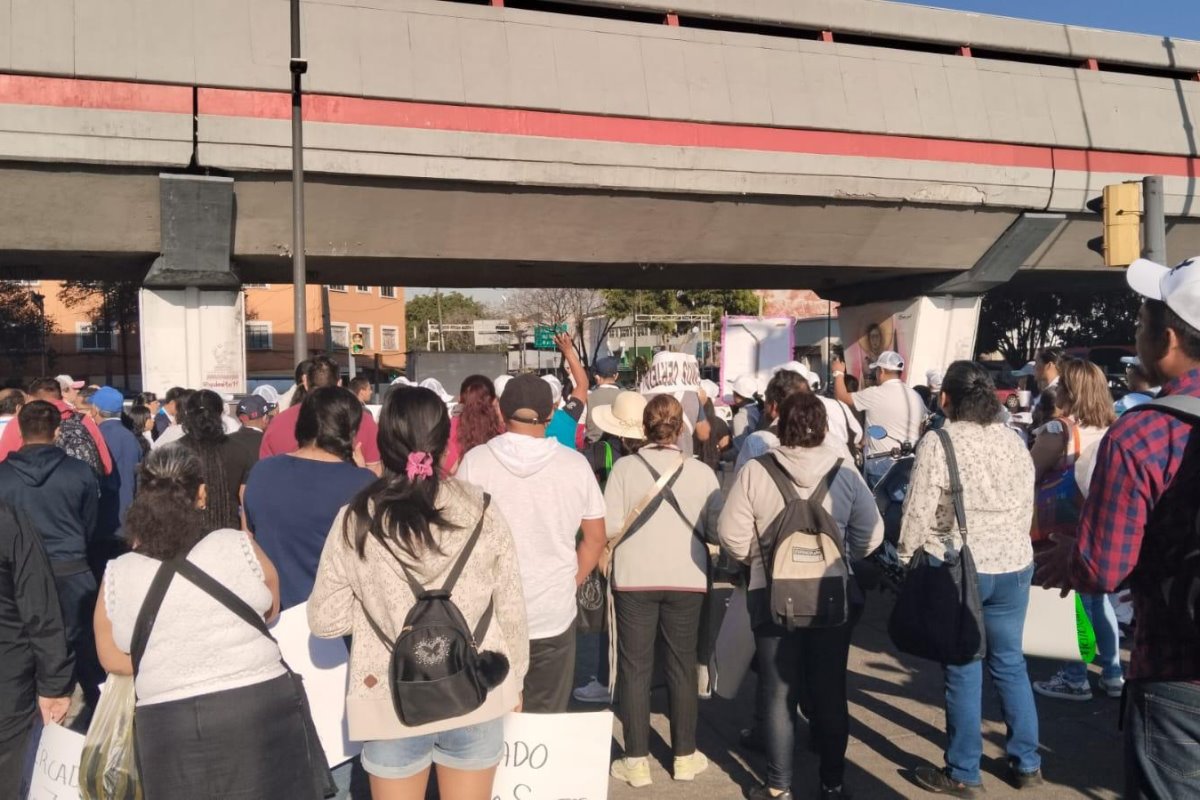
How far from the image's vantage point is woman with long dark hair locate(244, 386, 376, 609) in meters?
3.83

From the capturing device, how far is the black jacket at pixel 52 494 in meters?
4.84

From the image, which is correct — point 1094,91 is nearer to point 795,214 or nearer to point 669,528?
point 795,214

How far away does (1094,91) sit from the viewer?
16766mm

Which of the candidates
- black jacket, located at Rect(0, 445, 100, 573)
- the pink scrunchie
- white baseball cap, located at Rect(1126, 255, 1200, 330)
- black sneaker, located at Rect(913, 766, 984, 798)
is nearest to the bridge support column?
black jacket, located at Rect(0, 445, 100, 573)

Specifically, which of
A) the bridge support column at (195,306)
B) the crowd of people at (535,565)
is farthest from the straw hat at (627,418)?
the bridge support column at (195,306)

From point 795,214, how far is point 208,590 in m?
14.2

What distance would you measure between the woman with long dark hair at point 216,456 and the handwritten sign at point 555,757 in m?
2.59

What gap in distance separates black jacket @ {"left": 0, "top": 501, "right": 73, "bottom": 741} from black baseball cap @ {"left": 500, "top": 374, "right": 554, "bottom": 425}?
1.84 meters

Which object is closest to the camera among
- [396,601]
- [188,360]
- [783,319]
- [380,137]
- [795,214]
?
[396,601]

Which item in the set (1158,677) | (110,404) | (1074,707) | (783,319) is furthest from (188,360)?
(1158,677)

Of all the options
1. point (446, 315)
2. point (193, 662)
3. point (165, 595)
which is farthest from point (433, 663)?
point (446, 315)

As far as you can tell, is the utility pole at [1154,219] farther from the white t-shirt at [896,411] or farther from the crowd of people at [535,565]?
the crowd of people at [535,565]

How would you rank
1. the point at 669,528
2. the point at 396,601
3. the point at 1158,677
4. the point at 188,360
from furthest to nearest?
the point at 188,360
the point at 669,528
the point at 396,601
the point at 1158,677

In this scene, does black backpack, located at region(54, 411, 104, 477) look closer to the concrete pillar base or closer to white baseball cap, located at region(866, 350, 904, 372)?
white baseball cap, located at region(866, 350, 904, 372)
